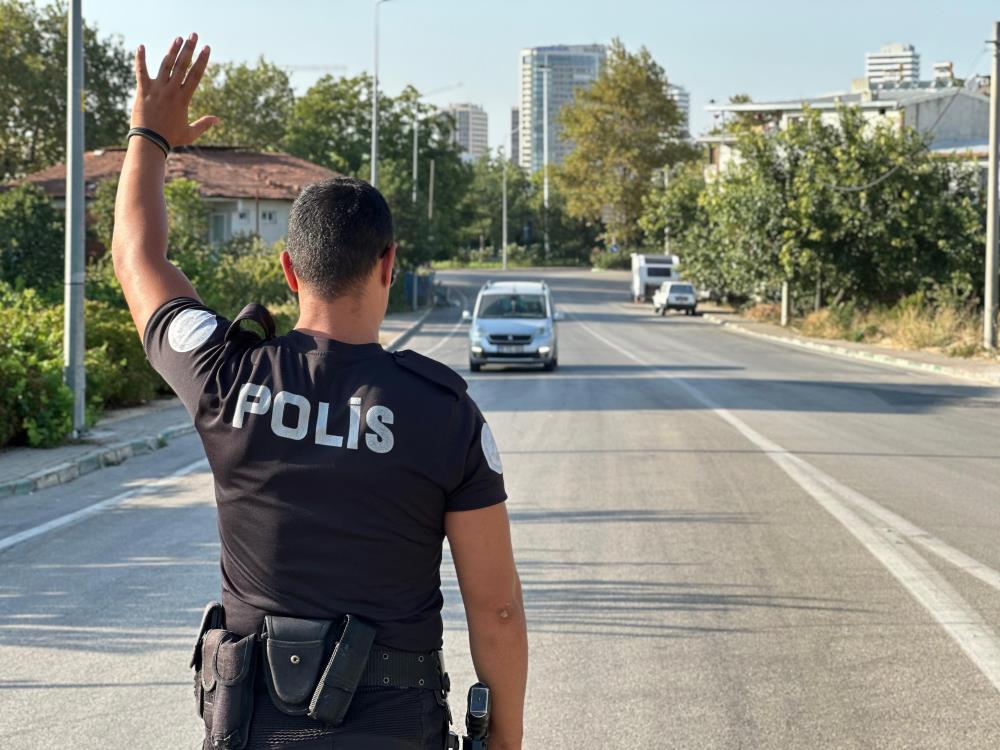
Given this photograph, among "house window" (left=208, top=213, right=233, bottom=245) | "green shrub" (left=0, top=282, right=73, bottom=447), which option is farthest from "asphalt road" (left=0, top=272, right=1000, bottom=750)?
"house window" (left=208, top=213, right=233, bottom=245)

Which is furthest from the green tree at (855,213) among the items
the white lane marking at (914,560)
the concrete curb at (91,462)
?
the white lane marking at (914,560)

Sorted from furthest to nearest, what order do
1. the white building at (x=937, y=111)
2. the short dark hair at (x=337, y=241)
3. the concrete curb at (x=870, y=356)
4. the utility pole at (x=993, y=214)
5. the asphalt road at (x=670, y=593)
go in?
the white building at (x=937, y=111)
the utility pole at (x=993, y=214)
the concrete curb at (x=870, y=356)
the asphalt road at (x=670, y=593)
the short dark hair at (x=337, y=241)

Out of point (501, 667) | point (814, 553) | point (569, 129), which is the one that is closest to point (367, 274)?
point (501, 667)

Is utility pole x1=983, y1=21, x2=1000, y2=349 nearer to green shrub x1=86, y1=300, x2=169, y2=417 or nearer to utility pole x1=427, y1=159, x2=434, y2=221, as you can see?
green shrub x1=86, y1=300, x2=169, y2=417

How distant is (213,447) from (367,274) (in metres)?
Answer: 0.44

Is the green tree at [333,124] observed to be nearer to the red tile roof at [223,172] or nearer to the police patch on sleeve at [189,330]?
the red tile roof at [223,172]

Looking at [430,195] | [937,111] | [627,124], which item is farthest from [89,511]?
[627,124]

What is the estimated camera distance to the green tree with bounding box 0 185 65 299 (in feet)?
86.0

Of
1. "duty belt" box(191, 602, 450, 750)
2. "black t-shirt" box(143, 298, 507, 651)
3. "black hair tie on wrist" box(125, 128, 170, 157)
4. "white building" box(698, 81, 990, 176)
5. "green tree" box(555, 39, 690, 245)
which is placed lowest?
"duty belt" box(191, 602, 450, 750)

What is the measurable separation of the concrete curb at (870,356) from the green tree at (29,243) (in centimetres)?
1814

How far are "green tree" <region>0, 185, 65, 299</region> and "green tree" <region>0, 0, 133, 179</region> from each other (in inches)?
1653

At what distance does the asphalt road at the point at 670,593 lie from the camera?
18.2ft

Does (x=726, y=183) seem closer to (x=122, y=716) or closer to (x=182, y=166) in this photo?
(x=182, y=166)

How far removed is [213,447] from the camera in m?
2.62
